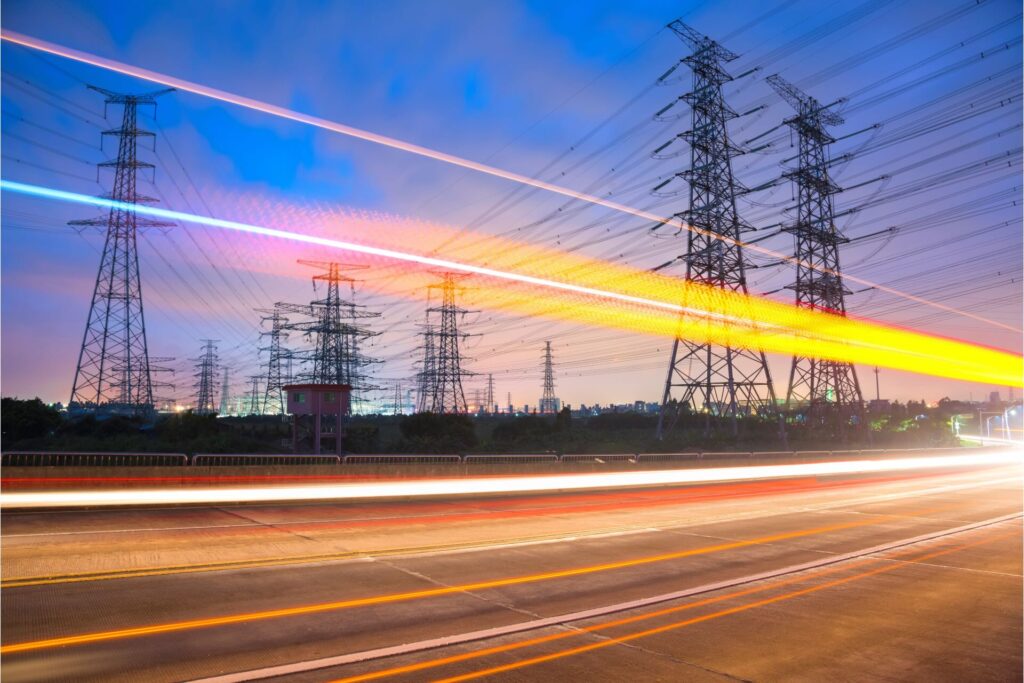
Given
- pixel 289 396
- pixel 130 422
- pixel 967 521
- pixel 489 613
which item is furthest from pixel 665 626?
pixel 130 422

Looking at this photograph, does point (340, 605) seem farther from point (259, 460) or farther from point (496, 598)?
point (259, 460)

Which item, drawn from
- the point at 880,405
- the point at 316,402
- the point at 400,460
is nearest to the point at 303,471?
the point at 400,460

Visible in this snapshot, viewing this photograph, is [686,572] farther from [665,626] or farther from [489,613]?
[489,613]

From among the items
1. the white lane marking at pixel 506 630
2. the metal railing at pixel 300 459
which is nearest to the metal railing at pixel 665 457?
the metal railing at pixel 300 459

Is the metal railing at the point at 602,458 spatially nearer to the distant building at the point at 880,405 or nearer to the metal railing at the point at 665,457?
the metal railing at the point at 665,457

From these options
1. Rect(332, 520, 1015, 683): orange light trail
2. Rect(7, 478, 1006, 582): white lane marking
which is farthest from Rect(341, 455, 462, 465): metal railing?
Rect(332, 520, 1015, 683): orange light trail
